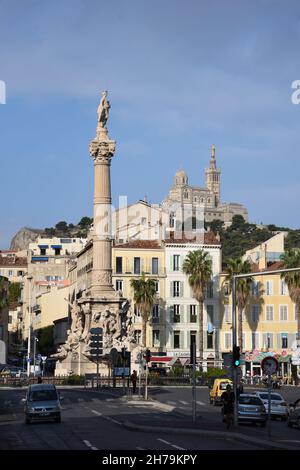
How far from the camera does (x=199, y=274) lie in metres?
106

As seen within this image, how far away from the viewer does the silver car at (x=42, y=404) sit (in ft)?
133

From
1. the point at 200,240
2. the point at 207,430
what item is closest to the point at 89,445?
the point at 207,430

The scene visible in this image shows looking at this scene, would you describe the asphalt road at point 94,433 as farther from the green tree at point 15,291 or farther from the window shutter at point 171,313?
the green tree at point 15,291

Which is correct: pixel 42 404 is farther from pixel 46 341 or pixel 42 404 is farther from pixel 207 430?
pixel 46 341

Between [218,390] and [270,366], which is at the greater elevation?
[270,366]

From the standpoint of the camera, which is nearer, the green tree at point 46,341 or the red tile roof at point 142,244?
the red tile roof at point 142,244

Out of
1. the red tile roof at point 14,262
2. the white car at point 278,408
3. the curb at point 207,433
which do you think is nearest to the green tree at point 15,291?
the red tile roof at point 14,262

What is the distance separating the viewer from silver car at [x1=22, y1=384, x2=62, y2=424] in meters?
40.7

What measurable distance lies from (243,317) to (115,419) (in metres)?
68.9

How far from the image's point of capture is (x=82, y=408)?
168 ft

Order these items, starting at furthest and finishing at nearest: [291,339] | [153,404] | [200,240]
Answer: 1. [200,240]
2. [291,339]
3. [153,404]

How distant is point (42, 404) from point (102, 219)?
4646 centimetres

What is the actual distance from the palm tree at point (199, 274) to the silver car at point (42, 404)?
6372 centimetres
